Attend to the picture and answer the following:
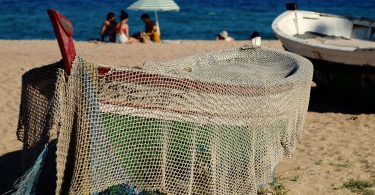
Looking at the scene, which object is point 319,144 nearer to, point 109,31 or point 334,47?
point 334,47

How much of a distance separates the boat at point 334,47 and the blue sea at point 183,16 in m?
14.1

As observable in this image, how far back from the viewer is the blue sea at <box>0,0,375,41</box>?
26344 millimetres

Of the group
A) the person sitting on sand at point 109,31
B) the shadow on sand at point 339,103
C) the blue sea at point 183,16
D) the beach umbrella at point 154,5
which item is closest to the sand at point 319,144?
the shadow on sand at point 339,103

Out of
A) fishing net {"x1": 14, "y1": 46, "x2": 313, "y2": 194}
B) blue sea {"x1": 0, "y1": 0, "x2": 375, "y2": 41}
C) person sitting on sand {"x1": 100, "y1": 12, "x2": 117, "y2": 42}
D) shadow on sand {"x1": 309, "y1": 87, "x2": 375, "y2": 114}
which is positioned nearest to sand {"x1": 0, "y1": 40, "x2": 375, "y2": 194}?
shadow on sand {"x1": 309, "y1": 87, "x2": 375, "y2": 114}

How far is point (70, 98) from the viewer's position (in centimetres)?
437

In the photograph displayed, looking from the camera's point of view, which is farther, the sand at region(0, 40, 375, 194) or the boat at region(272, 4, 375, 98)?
the boat at region(272, 4, 375, 98)

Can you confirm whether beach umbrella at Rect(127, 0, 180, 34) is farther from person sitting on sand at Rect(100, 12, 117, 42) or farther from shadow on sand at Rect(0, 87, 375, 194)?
shadow on sand at Rect(0, 87, 375, 194)

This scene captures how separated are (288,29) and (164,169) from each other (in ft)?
21.0

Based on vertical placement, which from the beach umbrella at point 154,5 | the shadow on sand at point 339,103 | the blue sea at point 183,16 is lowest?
the blue sea at point 183,16

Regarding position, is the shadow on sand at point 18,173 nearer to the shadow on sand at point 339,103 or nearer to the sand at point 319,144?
the sand at point 319,144

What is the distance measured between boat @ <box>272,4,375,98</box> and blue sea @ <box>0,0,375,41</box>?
14071mm

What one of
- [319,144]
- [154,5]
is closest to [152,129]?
[319,144]

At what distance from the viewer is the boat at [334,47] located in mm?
8422

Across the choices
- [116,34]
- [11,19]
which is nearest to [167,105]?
[116,34]
